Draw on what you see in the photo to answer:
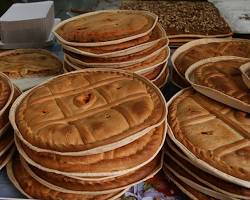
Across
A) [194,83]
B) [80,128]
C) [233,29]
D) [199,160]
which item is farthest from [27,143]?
[233,29]

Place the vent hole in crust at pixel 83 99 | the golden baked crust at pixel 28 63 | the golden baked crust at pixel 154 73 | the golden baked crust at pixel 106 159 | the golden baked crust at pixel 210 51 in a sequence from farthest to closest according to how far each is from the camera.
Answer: the golden baked crust at pixel 28 63
the golden baked crust at pixel 210 51
the golden baked crust at pixel 154 73
the vent hole in crust at pixel 83 99
the golden baked crust at pixel 106 159

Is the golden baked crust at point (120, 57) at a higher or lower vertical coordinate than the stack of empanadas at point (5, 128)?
higher

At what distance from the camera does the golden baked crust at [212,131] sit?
1.12 m

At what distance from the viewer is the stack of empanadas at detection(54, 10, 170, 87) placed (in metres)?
1.52

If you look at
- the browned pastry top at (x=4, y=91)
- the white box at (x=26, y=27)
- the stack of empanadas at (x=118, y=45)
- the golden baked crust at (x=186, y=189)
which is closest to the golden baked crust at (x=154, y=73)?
the stack of empanadas at (x=118, y=45)

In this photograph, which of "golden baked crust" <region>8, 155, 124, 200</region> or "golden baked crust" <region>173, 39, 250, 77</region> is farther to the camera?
"golden baked crust" <region>173, 39, 250, 77</region>

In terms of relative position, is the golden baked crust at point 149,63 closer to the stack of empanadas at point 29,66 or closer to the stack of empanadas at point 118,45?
the stack of empanadas at point 118,45

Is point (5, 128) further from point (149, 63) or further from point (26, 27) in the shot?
point (26, 27)

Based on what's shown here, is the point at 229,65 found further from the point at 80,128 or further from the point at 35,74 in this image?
the point at 35,74

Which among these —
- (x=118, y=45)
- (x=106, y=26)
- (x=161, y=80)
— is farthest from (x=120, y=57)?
(x=161, y=80)

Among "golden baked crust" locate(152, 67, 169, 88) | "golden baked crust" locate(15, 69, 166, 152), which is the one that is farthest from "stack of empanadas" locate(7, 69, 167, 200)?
"golden baked crust" locate(152, 67, 169, 88)

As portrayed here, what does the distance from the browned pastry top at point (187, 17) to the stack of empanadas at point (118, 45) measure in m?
0.62

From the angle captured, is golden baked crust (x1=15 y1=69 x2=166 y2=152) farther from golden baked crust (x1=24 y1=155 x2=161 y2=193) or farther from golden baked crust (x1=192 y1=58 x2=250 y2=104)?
golden baked crust (x1=192 y1=58 x2=250 y2=104)

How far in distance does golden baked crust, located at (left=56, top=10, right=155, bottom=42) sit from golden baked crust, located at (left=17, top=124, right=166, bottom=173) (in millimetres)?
557
